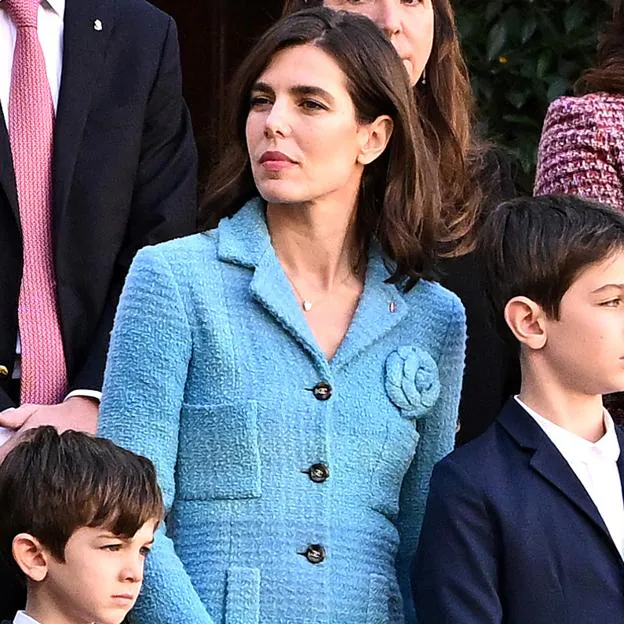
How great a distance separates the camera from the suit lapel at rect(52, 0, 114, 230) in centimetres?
417

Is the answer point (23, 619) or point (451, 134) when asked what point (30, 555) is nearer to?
point (23, 619)

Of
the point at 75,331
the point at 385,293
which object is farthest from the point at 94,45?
the point at 385,293

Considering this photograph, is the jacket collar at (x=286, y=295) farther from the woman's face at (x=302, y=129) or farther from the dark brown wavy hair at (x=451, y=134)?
the dark brown wavy hair at (x=451, y=134)

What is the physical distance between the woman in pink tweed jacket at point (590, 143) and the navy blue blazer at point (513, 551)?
82cm

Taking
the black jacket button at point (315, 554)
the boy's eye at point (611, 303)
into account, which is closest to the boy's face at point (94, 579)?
the black jacket button at point (315, 554)

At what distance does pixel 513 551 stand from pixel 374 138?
2.94ft

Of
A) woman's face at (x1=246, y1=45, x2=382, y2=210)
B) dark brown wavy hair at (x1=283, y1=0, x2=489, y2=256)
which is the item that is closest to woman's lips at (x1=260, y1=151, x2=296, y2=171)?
woman's face at (x1=246, y1=45, x2=382, y2=210)

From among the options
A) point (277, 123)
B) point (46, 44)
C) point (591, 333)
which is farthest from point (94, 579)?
point (46, 44)

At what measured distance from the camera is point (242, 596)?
141 inches

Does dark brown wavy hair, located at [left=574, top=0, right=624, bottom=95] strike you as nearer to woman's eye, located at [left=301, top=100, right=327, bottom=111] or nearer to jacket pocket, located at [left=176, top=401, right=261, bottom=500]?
woman's eye, located at [left=301, top=100, right=327, bottom=111]

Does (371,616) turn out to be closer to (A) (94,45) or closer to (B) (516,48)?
(A) (94,45)

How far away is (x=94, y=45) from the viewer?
4297mm

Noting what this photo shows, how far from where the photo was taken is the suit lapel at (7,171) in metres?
4.09

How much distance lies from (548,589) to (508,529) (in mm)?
129
